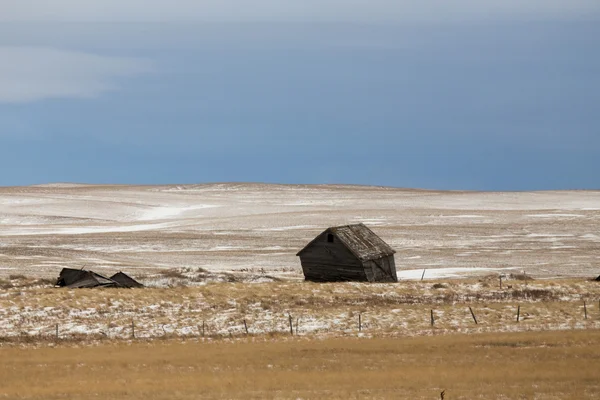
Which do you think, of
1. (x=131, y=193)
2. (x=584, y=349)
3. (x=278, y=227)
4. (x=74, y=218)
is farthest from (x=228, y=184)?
(x=584, y=349)

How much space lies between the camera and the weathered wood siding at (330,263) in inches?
2383

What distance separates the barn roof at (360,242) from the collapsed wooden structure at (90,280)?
11.7 metres

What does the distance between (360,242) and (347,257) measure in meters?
1.41

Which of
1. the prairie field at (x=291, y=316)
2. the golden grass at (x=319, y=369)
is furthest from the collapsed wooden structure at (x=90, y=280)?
the golden grass at (x=319, y=369)

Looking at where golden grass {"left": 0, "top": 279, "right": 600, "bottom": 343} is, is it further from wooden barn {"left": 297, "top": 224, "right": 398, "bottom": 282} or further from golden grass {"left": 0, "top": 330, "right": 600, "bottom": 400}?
golden grass {"left": 0, "top": 330, "right": 600, "bottom": 400}

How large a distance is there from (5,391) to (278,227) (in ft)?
262

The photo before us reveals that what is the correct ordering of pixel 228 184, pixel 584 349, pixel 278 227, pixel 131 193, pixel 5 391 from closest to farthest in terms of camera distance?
pixel 5 391 → pixel 584 349 → pixel 278 227 → pixel 131 193 → pixel 228 184

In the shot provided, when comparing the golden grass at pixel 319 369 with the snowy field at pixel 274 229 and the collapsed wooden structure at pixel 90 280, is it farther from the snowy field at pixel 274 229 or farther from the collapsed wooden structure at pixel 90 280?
the snowy field at pixel 274 229

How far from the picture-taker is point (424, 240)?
9538cm

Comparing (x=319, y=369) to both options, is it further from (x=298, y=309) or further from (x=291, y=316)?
(x=298, y=309)

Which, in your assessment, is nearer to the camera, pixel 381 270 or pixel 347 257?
pixel 347 257

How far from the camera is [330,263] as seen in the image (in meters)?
61.4

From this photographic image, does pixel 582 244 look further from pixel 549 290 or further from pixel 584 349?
pixel 584 349

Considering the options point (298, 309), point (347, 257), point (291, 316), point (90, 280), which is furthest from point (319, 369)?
point (347, 257)
